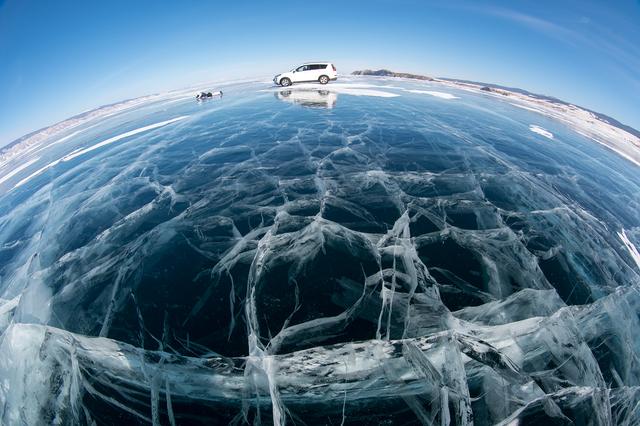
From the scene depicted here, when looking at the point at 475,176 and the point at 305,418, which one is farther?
the point at 475,176

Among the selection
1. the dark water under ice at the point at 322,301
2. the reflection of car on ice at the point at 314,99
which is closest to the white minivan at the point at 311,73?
the reflection of car on ice at the point at 314,99

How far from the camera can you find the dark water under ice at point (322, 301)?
287 cm

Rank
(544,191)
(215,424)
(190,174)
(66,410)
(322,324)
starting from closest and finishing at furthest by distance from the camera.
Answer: (215,424)
(66,410)
(322,324)
(544,191)
(190,174)

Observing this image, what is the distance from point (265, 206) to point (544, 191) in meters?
9.99

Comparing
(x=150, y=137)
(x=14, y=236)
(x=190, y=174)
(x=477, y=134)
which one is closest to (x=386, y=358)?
(x=190, y=174)

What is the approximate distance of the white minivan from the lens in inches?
1036

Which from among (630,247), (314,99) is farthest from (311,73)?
(630,247)

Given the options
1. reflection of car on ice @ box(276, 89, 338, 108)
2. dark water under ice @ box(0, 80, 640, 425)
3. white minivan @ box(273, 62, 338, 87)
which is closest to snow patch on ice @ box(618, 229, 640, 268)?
dark water under ice @ box(0, 80, 640, 425)

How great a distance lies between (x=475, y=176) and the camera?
8.58m

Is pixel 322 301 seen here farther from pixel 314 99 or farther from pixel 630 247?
pixel 314 99

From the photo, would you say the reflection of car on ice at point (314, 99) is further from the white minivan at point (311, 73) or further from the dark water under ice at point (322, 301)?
the dark water under ice at point (322, 301)

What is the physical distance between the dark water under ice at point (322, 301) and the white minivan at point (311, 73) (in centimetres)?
2278

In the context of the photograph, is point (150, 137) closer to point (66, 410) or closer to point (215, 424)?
point (66, 410)

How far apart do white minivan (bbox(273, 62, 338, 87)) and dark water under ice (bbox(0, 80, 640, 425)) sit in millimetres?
22785
